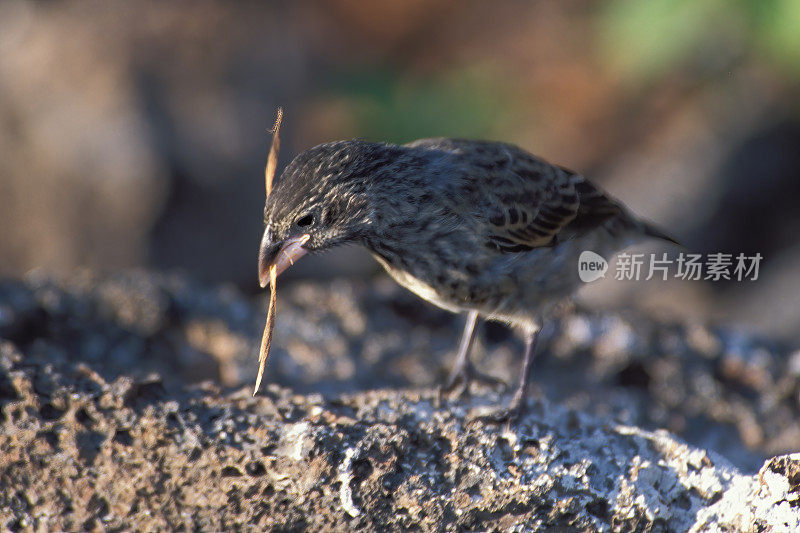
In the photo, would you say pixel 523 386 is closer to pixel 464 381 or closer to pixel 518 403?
pixel 518 403

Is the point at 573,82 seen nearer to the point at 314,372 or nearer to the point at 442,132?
the point at 442,132

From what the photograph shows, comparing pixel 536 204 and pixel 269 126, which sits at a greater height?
pixel 269 126

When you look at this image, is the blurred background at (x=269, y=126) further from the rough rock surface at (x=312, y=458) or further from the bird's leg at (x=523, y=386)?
the rough rock surface at (x=312, y=458)

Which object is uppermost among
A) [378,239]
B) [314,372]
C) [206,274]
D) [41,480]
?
[206,274]

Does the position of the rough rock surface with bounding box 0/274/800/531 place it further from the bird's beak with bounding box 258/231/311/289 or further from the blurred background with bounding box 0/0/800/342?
the blurred background with bounding box 0/0/800/342

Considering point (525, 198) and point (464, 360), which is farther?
point (464, 360)

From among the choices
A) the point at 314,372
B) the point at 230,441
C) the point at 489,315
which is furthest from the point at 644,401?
the point at 230,441

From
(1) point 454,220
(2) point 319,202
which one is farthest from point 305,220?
(1) point 454,220
